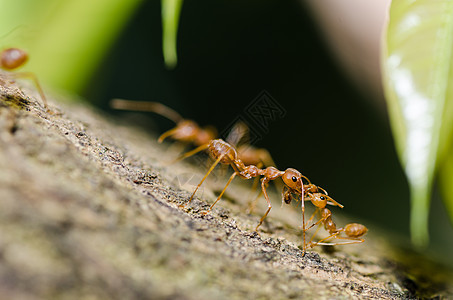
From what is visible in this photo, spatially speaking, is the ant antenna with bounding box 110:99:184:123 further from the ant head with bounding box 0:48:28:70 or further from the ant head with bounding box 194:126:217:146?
the ant head with bounding box 0:48:28:70

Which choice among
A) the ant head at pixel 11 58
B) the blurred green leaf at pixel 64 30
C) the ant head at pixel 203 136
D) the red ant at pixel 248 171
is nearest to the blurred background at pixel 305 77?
the blurred green leaf at pixel 64 30

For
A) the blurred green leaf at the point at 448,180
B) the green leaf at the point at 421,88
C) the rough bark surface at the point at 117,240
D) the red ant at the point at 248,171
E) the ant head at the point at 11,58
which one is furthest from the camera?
the red ant at the point at 248,171

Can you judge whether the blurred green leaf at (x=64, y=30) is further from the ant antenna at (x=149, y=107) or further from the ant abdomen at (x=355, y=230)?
the ant abdomen at (x=355, y=230)

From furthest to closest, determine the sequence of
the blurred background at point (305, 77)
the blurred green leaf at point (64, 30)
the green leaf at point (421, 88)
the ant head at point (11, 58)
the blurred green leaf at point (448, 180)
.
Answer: the blurred background at point (305, 77), the blurred green leaf at point (64, 30), the ant head at point (11, 58), the blurred green leaf at point (448, 180), the green leaf at point (421, 88)

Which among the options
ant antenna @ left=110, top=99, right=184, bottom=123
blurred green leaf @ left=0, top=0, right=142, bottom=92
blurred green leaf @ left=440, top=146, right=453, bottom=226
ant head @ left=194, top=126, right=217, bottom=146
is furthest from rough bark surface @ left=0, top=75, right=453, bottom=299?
ant antenna @ left=110, top=99, right=184, bottom=123

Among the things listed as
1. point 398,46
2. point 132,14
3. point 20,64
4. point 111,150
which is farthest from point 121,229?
point 132,14
